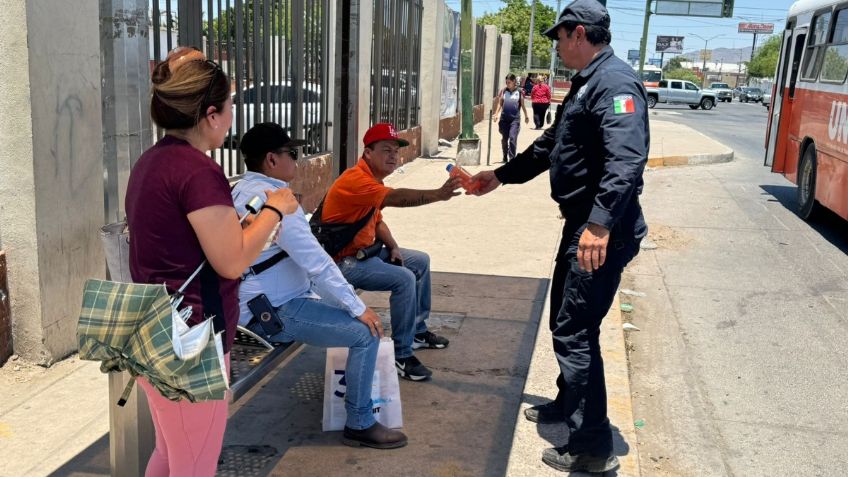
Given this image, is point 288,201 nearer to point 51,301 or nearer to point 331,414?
point 331,414

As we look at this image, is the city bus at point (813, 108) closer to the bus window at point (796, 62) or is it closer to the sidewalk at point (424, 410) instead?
the bus window at point (796, 62)

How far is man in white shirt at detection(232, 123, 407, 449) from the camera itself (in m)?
3.26

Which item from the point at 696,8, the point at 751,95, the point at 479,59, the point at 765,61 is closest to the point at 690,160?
the point at 479,59

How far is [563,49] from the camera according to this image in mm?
3574

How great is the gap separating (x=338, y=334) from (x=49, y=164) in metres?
1.90

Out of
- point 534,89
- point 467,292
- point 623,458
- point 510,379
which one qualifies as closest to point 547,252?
point 467,292

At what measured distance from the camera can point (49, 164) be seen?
13.6 ft

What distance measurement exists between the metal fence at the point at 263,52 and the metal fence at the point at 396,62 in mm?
3058

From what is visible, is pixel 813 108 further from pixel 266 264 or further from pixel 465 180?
pixel 266 264

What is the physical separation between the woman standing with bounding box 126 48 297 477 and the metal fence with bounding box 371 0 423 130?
33.3 feet

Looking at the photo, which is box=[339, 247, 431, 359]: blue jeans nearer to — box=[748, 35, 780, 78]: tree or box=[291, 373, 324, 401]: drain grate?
box=[291, 373, 324, 401]: drain grate

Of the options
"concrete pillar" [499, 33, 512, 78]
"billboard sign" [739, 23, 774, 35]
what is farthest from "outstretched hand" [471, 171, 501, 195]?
"billboard sign" [739, 23, 774, 35]

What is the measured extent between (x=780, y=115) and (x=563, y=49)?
9704 mm

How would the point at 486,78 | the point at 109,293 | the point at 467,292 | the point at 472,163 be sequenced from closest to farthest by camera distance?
the point at 109,293 < the point at 467,292 < the point at 472,163 < the point at 486,78
